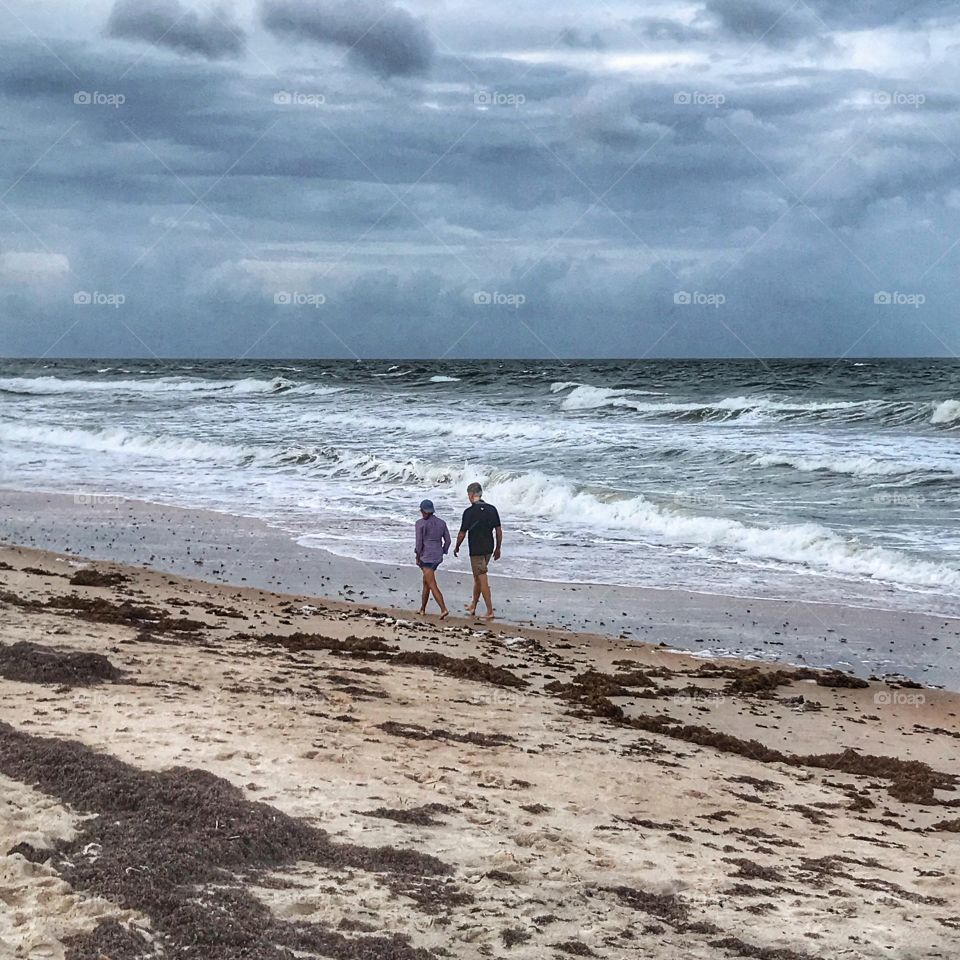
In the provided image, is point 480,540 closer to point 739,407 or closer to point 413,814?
point 413,814

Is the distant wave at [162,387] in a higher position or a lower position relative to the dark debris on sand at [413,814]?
higher

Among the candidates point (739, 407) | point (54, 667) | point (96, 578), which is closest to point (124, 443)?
point (96, 578)

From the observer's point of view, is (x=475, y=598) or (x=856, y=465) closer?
(x=475, y=598)

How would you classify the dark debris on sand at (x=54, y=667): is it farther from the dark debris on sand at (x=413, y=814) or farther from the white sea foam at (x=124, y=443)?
the white sea foam at (x=124, y=443)

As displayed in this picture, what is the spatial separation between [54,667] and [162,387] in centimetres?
5752

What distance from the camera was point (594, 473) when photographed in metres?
23.3

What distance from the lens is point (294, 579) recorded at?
537 inches

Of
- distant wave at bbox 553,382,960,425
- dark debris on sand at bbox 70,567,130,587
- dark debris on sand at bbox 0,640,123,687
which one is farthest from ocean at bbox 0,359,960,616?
dark debris on sand at bbox 0,640,123,687

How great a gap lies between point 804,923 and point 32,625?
704 centimetres

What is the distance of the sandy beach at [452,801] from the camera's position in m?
4.29

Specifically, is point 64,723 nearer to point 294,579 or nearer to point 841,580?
point 294,579

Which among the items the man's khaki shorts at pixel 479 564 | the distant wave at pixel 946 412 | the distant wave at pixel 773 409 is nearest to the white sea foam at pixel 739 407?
the distant wave at pixel 773 409

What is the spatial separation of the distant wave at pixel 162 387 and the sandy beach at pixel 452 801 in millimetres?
46691

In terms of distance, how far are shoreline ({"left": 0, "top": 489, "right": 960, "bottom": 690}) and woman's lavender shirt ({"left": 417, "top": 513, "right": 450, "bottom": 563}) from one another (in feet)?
2.25
